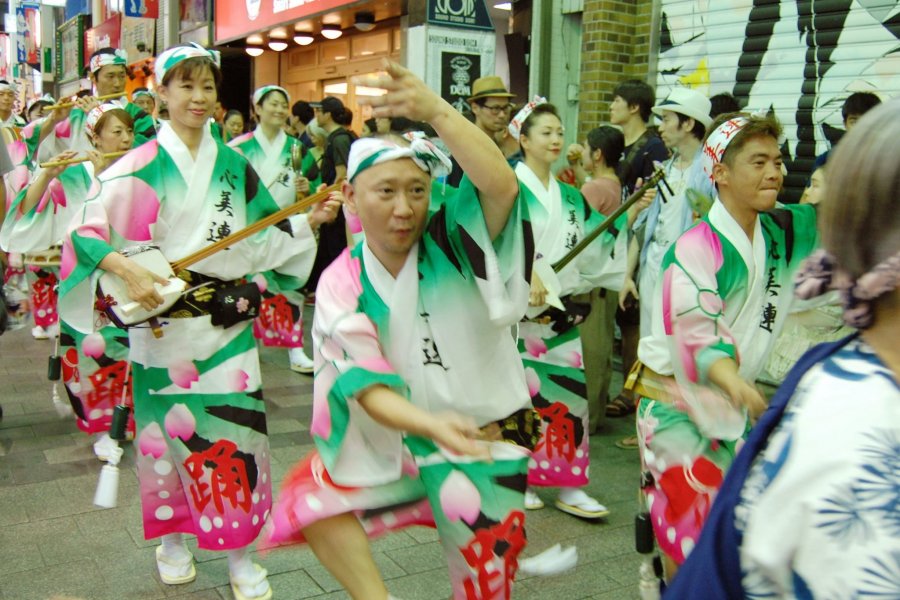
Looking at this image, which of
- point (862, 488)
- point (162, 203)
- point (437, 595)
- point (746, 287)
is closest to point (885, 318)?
point (862, 488)

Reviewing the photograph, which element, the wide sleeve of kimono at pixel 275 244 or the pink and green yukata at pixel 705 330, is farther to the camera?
the wide sleeve of kimono at pixel 275 244

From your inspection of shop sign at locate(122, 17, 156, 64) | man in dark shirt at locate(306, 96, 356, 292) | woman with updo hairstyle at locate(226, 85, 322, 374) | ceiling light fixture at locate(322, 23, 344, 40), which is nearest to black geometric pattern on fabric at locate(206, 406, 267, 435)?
woman with updo hairstyle at locate(226, 85, 322, 374)

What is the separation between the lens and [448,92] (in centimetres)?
852

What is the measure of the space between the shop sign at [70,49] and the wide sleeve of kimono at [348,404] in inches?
953

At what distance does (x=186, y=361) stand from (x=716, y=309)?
6.37 ft

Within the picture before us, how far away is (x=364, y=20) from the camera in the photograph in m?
11.6

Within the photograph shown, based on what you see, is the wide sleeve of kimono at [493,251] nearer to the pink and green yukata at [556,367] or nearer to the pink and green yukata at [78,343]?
the pink and green yukata at [556,367]

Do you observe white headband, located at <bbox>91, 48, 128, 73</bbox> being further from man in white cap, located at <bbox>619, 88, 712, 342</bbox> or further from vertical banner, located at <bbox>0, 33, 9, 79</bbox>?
vertical banner, located at <bbox>0, 33, 9, 79</bbox>

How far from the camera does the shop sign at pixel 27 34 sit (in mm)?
32281

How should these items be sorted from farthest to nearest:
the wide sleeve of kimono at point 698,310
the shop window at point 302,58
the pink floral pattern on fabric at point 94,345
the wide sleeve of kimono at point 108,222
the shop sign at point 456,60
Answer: the shop window at point 302,58, the shop sign at point 456,60, the pink floral pattern on fabric at point 94,345, the wide sleeve of kimono at point 108,222, the wide sleeve of kimono at point 698,310

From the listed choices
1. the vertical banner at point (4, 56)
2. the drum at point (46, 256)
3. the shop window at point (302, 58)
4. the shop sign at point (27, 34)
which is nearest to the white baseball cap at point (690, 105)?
the drum at point (46, 256)

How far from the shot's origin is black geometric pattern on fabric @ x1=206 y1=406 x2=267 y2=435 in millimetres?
3568

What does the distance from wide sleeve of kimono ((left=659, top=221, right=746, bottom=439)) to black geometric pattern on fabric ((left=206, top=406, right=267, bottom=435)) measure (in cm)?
163

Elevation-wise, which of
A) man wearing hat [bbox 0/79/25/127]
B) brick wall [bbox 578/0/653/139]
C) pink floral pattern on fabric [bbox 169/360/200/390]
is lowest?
pink floral pattern on fabric [bbox 169/360/200/390]
